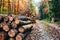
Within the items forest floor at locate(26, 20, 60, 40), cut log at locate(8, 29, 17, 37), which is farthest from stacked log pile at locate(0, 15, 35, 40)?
forest floor at locate(26, 20, 60, 40)

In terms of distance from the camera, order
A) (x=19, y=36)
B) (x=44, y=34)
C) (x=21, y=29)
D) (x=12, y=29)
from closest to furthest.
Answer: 1. (x=19, y=36)
2. (x=12, y=29)
3. (x=21, y=29)
4. (x=44, y=34)

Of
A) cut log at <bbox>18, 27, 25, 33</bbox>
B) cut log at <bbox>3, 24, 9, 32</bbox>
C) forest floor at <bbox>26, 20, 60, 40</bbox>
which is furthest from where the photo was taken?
forest floor at <bbox>26, 20, 60, 40</bbox>

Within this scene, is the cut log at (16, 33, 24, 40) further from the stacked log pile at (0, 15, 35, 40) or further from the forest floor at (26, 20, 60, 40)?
the forest floor at (26, 20, 60, 40)

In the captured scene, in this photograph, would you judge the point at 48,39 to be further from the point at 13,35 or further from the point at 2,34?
the point at 2,34

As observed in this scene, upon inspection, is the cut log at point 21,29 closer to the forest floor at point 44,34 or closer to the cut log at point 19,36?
the cut log at point 19,36

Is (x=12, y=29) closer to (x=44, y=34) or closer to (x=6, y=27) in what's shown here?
(x=6, y=27)

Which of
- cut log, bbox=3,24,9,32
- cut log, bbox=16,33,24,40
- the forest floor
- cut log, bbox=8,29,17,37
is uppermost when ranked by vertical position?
cut log, bbox=3,24,9,32

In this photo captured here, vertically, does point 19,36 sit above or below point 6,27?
below

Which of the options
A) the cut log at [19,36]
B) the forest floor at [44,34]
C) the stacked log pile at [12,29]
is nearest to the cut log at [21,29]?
the stacked log pile at [12,29]

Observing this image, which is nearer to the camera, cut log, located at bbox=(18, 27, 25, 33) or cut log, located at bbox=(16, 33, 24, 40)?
cut log, located at bbox=(16, 33, 24, 40)

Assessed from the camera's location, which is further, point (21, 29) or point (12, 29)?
point (21, 29)

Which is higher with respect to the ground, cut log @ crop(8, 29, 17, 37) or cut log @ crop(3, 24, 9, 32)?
cut log @ crop(3, 24, 9, 32)

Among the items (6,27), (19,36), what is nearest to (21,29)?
(19,36)

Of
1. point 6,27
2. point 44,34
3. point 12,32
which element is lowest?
point 44,34
